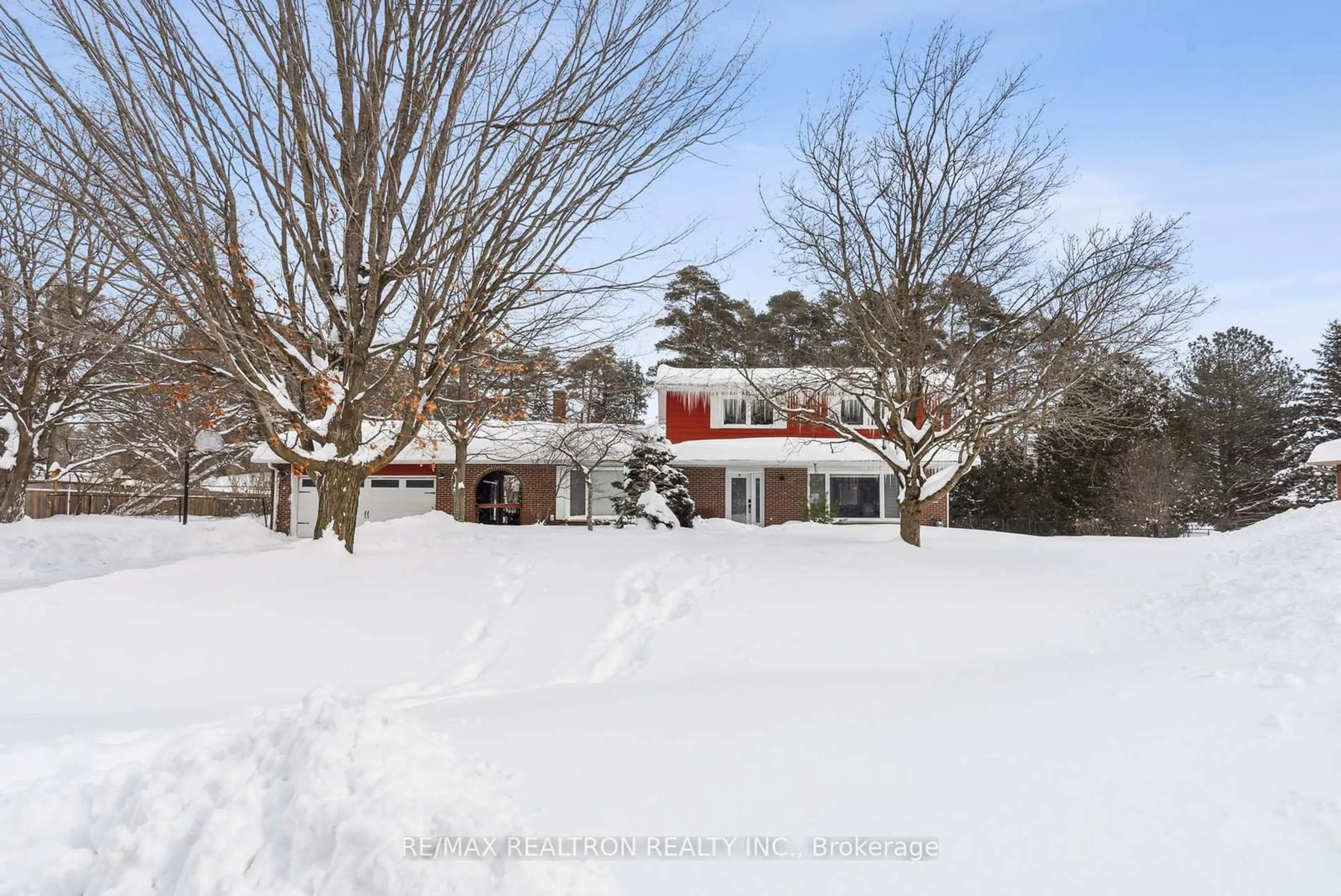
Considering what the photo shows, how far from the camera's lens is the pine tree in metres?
19.5

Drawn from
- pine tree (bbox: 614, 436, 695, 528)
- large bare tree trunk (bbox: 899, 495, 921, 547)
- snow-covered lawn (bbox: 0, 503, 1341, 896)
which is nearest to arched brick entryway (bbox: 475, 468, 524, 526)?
pine tree (bbox: 614, 436, 695, 528)

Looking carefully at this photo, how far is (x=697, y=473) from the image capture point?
905 inches

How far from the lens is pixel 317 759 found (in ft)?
11.3

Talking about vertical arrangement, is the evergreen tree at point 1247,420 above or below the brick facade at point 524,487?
above

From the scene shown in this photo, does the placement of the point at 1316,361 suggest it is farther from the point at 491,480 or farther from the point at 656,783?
the point at 656,783

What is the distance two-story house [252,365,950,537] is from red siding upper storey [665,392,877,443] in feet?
0.08

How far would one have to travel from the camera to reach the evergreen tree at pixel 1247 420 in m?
31.6

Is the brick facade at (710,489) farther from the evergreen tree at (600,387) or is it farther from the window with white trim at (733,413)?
the evergreen tree at (600,387)

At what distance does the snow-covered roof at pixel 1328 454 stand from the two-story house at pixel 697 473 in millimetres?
9958

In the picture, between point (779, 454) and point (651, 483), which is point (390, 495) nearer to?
point (651, 483)

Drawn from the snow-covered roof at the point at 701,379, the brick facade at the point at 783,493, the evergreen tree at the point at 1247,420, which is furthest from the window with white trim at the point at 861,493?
the evergreen tree at the point at 1247,420

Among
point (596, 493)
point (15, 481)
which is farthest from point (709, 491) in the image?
point (15, 481)

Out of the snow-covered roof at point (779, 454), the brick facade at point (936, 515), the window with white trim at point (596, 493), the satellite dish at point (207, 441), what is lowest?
the brick facade at point (936, 515)

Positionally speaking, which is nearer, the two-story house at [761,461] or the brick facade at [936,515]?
the two-story house at [761,461]
